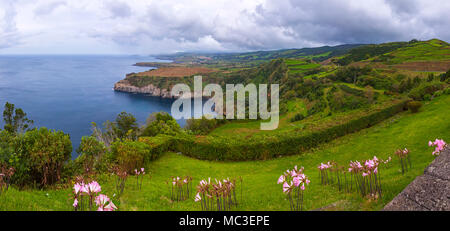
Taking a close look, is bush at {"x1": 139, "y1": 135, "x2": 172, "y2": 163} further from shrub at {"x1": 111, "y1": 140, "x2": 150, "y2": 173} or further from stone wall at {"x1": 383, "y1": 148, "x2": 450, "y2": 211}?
stone wall at {"x1": 383, "y1": 148, "x2": 450, "y2": 211}

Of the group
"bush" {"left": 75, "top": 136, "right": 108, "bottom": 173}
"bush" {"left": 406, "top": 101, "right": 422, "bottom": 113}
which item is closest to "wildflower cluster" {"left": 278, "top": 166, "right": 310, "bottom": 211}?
"bush" {"left": 75, "top": 136, "right": 108, "bottom": 173}

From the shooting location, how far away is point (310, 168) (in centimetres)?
1675

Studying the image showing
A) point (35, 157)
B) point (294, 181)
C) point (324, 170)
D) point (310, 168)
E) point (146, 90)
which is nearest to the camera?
point (294, 181)

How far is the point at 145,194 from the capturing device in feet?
27.6

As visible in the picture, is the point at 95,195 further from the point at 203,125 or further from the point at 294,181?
the point at 203,125

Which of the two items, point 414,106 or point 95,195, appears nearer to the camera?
point 95,195

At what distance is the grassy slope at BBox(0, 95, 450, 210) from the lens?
684 centimetres

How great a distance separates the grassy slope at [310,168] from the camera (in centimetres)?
684

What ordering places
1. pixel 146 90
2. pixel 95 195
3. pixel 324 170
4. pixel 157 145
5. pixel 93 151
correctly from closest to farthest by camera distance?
pixel 95 195, pixel 324 170, pixel 93 151, pixel 157 145, pixel 146 90

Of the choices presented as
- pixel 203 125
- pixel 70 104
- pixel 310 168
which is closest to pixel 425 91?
pixel 310 168

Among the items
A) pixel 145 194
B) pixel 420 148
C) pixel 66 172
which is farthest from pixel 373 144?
pixel 66 172

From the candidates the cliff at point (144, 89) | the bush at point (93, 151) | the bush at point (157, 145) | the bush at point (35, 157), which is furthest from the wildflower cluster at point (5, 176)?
the cliff at point (144, 89)
